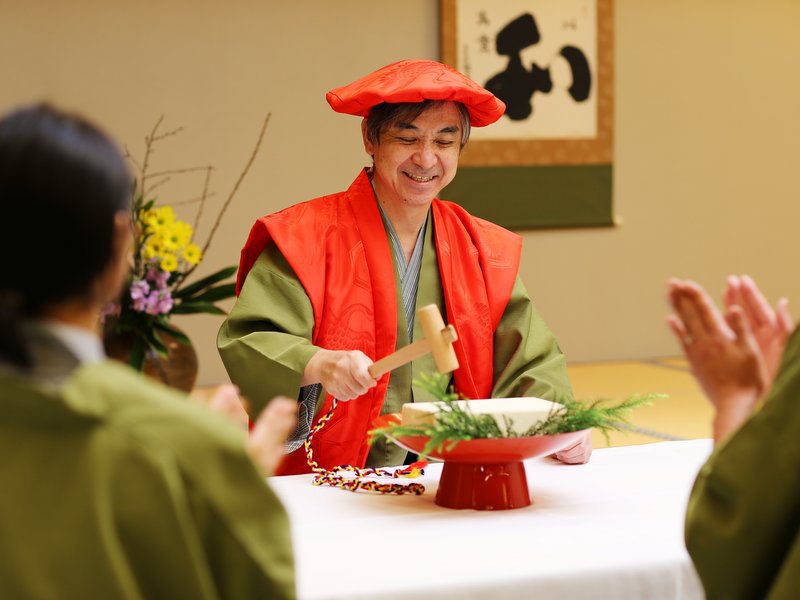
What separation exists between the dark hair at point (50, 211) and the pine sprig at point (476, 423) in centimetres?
79

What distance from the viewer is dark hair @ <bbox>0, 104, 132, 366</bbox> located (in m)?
0.82

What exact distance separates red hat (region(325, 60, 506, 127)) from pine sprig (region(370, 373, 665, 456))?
2.63ft

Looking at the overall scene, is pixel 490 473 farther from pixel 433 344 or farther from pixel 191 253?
pixel 191 253

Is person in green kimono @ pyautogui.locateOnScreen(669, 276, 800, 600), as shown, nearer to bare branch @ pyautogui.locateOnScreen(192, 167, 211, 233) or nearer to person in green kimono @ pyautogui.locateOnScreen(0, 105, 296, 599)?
person in green kimono @ pyautogui.locateOnScreen(0, 105, 296, 599)

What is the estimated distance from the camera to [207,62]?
5305mm

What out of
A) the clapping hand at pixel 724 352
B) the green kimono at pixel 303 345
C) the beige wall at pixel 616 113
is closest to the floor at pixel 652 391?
the beige wall at pixel 616 113

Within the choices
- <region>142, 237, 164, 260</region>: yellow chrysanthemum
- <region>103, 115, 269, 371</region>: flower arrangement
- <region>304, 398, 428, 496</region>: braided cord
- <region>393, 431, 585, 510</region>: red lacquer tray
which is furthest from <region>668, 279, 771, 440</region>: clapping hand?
<region>142, 237, 164, 260</region>: yellow chrysanthemum

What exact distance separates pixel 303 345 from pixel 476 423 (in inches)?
23.0

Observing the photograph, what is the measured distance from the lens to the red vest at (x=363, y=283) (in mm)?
2236

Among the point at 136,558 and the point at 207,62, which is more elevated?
the point at 207,62

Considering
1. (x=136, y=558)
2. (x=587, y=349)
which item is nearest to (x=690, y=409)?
(x=587, y=349)

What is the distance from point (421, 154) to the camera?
235 cm

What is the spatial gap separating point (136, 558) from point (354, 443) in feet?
4.56

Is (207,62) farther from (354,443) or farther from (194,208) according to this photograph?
(354,443)
